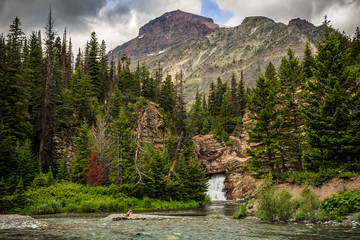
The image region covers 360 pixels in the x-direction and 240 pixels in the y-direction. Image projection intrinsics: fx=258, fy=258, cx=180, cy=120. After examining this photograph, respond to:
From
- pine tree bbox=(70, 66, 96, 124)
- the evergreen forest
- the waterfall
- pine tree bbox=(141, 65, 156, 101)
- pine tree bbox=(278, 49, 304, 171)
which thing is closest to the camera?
the evergreen forest

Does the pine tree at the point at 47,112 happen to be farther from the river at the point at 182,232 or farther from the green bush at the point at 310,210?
the green bush at the point at 310,210

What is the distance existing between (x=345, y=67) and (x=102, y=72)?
207ft

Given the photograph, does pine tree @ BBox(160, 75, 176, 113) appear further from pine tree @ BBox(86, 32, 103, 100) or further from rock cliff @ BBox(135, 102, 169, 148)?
pine tree @ BBox(86, 32, 103, 100)

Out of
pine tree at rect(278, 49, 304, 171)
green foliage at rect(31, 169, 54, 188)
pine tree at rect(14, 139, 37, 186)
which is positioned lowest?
green foliage at rect(31, 169, 54, 188)

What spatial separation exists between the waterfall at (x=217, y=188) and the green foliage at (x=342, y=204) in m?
48.7

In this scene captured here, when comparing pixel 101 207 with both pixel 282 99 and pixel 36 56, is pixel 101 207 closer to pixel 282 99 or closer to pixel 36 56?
pixel 282 99

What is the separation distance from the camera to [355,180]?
19266mm

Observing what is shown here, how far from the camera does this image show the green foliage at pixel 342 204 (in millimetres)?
15492

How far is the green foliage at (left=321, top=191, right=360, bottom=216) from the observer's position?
15492 millimetres

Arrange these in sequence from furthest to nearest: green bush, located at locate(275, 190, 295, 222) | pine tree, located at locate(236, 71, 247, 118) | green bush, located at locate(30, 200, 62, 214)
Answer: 1. pine tree, located at locate(236, 71, 247, 118)
2. green bush, located at locate(30, 200, 62, 214)
3. green bush, located at locate(275, 190, 295, 222)

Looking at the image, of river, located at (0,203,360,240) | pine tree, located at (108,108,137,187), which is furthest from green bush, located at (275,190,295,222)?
pine tree, located at (108,108,137,187)

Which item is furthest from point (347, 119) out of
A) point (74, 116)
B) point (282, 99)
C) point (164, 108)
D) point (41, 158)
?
point (164, 108)

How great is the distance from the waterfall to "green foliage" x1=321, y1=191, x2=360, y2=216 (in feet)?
160

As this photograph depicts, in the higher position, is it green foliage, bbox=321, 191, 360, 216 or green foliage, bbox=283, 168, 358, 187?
Result: green foliage, bbox=283, 168, 358, 187
